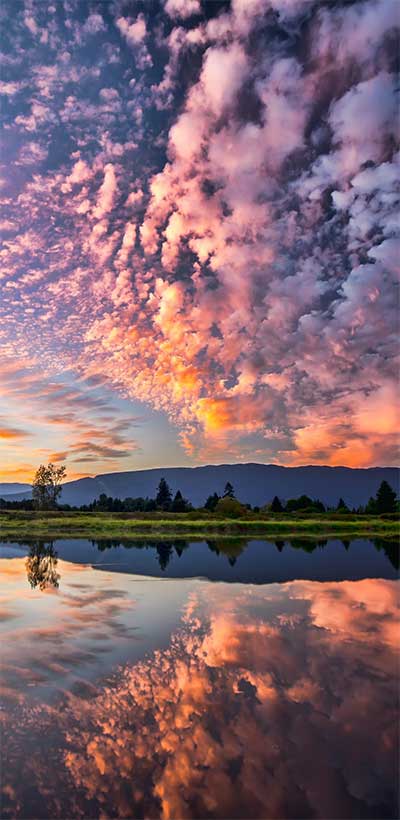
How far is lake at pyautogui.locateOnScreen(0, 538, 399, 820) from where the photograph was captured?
6.59m

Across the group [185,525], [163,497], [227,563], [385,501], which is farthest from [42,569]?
[163,497]

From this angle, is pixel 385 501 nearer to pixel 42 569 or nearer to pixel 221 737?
pixel 42 569

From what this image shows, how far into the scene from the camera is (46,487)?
4875 inches

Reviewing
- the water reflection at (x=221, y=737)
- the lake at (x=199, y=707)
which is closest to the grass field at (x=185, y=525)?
the lake at (x=199, y=707)

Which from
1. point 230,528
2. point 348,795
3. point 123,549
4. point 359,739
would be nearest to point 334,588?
point 359,739

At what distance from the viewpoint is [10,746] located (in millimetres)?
7848

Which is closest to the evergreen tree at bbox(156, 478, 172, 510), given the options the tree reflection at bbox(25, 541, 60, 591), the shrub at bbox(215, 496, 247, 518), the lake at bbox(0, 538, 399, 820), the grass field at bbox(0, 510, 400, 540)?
the shrub at bbox(215, 496, 247, 518)

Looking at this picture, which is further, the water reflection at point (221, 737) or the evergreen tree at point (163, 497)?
the evergreen tree at point (163, 497)

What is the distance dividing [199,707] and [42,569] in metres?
25.0

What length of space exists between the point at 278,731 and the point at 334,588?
1705cm

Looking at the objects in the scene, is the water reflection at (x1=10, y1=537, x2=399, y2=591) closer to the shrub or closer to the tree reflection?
the tree reflection

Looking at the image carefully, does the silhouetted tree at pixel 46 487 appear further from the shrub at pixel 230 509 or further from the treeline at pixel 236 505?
the shrub at pixel 230 509

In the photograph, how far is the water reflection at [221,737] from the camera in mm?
6457

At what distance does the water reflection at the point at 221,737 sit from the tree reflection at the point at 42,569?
45.3 ft
